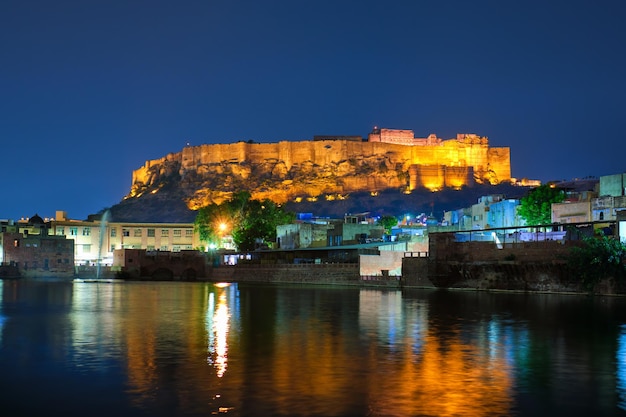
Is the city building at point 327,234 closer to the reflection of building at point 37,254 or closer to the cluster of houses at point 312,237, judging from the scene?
the cluster of houses at point 312,237

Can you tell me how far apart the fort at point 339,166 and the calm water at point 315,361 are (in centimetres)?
11736

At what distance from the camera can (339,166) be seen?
15500 cm

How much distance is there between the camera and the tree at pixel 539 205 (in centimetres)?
7081

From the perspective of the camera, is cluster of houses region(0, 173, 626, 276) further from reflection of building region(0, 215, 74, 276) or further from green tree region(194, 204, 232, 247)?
green tree region(194, 204, 232, 247)

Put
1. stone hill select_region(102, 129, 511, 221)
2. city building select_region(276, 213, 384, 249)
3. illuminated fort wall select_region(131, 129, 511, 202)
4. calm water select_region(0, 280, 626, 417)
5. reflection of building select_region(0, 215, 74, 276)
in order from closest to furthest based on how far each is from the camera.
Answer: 1. calm water select_region(0, 280, 626, 417)
2. city building select_region(276, 213, 384, 249)
3. reflection of building select_region(0, 215, 74, 276)
4. stone hill select_region(102, 129, 511, 221)
5. illuminated fort wall select_region(131, 129, 511, 202)

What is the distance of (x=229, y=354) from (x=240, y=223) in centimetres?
7452

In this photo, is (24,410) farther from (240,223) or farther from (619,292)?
(240,223)

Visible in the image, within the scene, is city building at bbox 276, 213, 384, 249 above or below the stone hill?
below

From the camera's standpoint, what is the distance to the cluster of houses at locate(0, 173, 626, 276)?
5866cm

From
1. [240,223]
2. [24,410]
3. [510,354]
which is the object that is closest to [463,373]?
[510,354]

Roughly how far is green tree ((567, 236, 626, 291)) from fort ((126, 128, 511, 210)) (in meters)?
108

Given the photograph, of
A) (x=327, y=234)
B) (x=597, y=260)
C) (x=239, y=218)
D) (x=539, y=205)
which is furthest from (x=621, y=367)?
(x=239, y=218)

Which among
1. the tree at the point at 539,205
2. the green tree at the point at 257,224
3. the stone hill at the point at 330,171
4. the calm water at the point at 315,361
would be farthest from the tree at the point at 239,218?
the calm water at the point at 315,361

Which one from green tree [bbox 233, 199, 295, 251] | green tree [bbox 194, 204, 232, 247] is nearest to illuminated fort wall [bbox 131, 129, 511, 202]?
green tree [bbox 233, 199, 295, 251]
